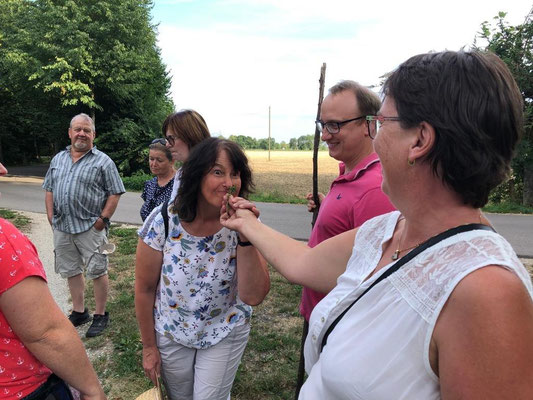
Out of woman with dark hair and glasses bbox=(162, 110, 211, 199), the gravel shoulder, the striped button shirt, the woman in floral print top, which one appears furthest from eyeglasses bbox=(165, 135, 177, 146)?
the gravel shoulder

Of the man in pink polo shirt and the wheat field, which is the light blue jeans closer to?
the man in pink polo shirt

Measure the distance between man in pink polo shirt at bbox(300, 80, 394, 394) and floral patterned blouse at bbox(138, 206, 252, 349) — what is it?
1.77 ft

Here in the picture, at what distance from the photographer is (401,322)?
92cm

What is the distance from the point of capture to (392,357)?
0.92 m

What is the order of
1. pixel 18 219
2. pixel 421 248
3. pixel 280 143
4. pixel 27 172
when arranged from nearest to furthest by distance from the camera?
pixel 421 248 → pixel 18 219 → pixel 27 172 → pixel 280 143

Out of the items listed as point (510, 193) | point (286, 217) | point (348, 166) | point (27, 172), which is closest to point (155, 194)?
point (348, 166)

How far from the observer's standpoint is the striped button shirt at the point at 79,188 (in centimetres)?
429

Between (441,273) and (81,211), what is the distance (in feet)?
13.7

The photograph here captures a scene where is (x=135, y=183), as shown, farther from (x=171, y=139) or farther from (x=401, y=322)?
(x=401, y=322)

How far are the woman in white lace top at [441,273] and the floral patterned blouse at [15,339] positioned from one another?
0.92m

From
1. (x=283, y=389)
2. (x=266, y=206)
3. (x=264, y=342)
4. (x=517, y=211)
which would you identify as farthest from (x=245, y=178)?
(x=517, y=211)

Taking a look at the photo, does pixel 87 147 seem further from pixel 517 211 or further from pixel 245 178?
pixel 517 211

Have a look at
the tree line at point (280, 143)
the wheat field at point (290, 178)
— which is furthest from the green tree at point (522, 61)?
the tree line at point (280, 143)

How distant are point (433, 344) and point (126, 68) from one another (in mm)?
24226
